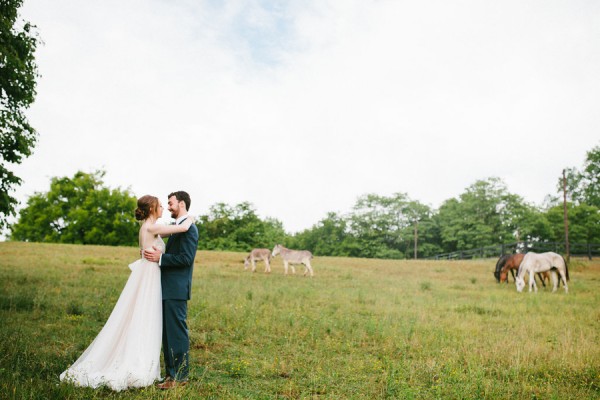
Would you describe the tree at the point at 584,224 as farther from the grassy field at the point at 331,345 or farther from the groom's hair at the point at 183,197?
the groom's hair at the point at 183,197

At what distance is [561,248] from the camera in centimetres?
5159

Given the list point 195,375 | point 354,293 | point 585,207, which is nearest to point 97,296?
point 195,375

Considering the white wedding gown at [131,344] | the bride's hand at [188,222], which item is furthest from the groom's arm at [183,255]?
the white wedding gown at [131,344]

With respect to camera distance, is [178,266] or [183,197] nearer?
[178,266]

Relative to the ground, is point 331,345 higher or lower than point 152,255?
lower

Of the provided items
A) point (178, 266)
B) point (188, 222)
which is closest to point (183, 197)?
point (188, 222)

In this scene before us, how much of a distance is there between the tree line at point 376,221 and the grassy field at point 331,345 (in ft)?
184

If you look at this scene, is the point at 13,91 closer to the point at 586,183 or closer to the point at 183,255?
the point at 183,255

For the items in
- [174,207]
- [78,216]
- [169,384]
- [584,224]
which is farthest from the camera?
[584,224]

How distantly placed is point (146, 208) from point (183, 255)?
34.2 inches

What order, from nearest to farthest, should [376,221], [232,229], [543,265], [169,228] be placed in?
[169,228] < [543,265] < [232,229] < [376,221]

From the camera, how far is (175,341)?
525 centimetres

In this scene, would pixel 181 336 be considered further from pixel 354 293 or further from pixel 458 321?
pixel 354 293

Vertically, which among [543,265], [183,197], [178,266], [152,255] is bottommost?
[543,265]
